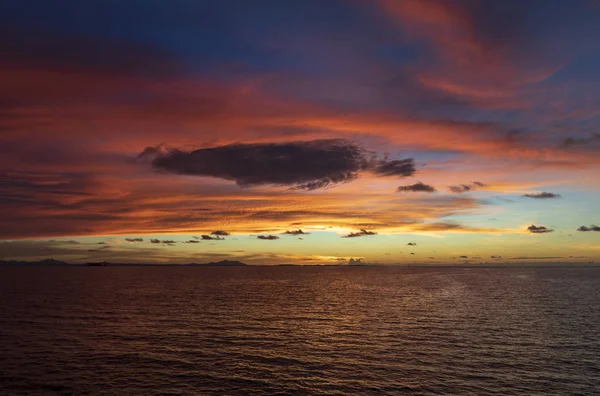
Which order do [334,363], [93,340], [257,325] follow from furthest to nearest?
[257,325] → [93,340] → [334,363]

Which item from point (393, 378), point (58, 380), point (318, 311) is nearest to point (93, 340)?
point (58, 380)

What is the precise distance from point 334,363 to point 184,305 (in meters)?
64.8

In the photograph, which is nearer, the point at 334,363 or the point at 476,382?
the point at 476,382

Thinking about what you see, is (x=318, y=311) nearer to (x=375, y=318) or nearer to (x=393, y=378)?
(x=375, y=318)

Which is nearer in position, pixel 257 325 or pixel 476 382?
pixel 476 382

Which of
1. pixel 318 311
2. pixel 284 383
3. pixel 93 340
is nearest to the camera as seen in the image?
pixel 284 383

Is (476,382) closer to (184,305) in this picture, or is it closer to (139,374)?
(139,374)

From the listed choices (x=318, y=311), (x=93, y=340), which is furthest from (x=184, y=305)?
Result: (x=93, y=340)

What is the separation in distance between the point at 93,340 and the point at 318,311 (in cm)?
5106

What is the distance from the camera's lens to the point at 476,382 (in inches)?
1734

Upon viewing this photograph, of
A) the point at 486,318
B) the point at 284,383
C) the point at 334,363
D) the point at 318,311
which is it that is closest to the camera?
the point at 284,383

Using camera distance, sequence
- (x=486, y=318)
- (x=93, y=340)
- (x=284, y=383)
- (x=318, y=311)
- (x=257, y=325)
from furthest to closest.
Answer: (x=318, y=311) → (x=486, y=318) → (x=257, y=325) → (x=93, y=340) → (x=284, y=383)

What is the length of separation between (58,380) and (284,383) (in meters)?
23.3

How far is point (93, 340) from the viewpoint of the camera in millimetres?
62844
